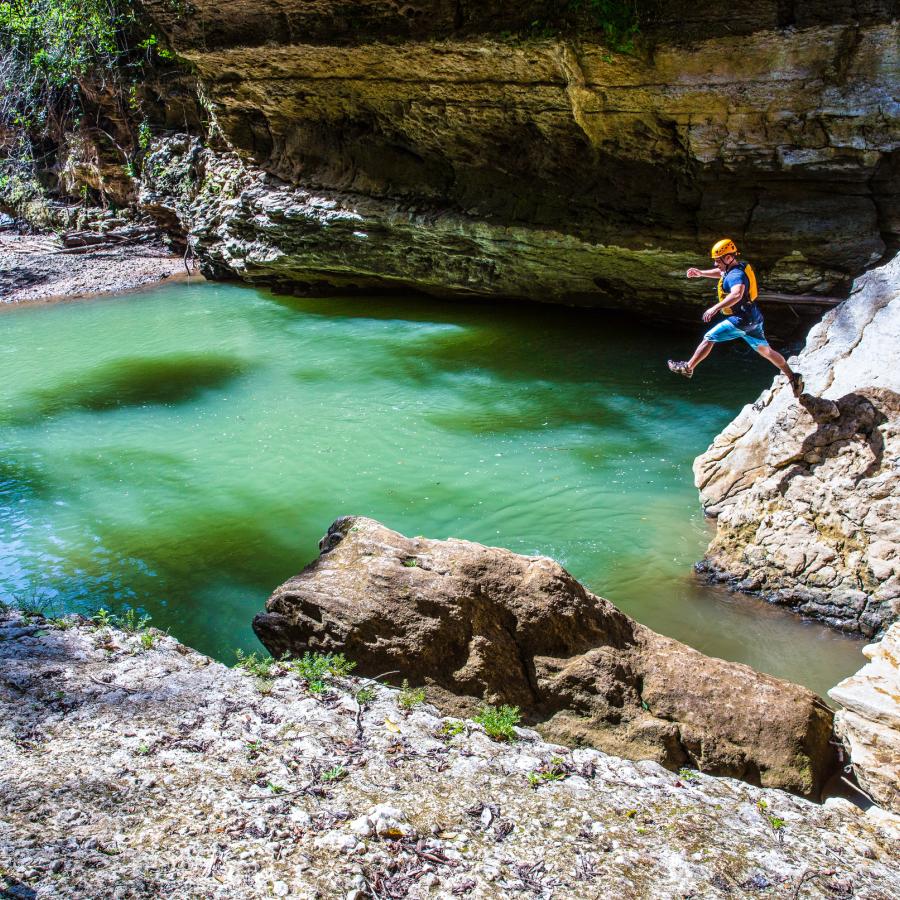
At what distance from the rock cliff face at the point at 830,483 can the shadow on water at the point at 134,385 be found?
6.57m

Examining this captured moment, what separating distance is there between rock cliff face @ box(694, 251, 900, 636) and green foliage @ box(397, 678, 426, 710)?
112 inches

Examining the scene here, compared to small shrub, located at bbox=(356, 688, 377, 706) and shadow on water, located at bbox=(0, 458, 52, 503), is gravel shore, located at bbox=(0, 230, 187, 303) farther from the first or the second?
small shrub, located at bbox=(356, 688, 377, 706)

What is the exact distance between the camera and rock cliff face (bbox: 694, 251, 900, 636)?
5055 millimetres

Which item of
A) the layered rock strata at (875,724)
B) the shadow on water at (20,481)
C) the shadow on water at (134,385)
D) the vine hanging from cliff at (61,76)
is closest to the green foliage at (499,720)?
the layered rock strata at (875,724)

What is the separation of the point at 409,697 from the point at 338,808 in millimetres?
871

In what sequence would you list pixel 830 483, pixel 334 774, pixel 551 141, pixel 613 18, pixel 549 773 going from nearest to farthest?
pixel 334 774 → pixel 549 773 → pixel 830 483 → pixel 613 18 → pixel 551 141

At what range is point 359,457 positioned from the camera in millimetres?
7758

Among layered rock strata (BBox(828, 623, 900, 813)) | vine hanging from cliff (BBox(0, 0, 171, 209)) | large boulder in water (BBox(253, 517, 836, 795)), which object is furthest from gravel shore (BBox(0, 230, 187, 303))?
layered rock strata (BBox(828, 623, 900, 813))

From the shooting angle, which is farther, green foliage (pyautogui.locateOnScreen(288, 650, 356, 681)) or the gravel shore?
the gravel shore

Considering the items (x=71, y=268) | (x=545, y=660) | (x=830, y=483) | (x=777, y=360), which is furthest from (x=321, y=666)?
(x=71, y=268)

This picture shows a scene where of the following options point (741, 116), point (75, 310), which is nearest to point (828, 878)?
point (741, 116)

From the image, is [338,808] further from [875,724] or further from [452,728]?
[875,724]

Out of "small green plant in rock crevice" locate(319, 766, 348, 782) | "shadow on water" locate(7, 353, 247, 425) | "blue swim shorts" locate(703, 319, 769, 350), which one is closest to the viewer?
"small green plant in rock crevice" locate(319, 766, 348, 782)

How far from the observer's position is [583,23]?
7.81m
